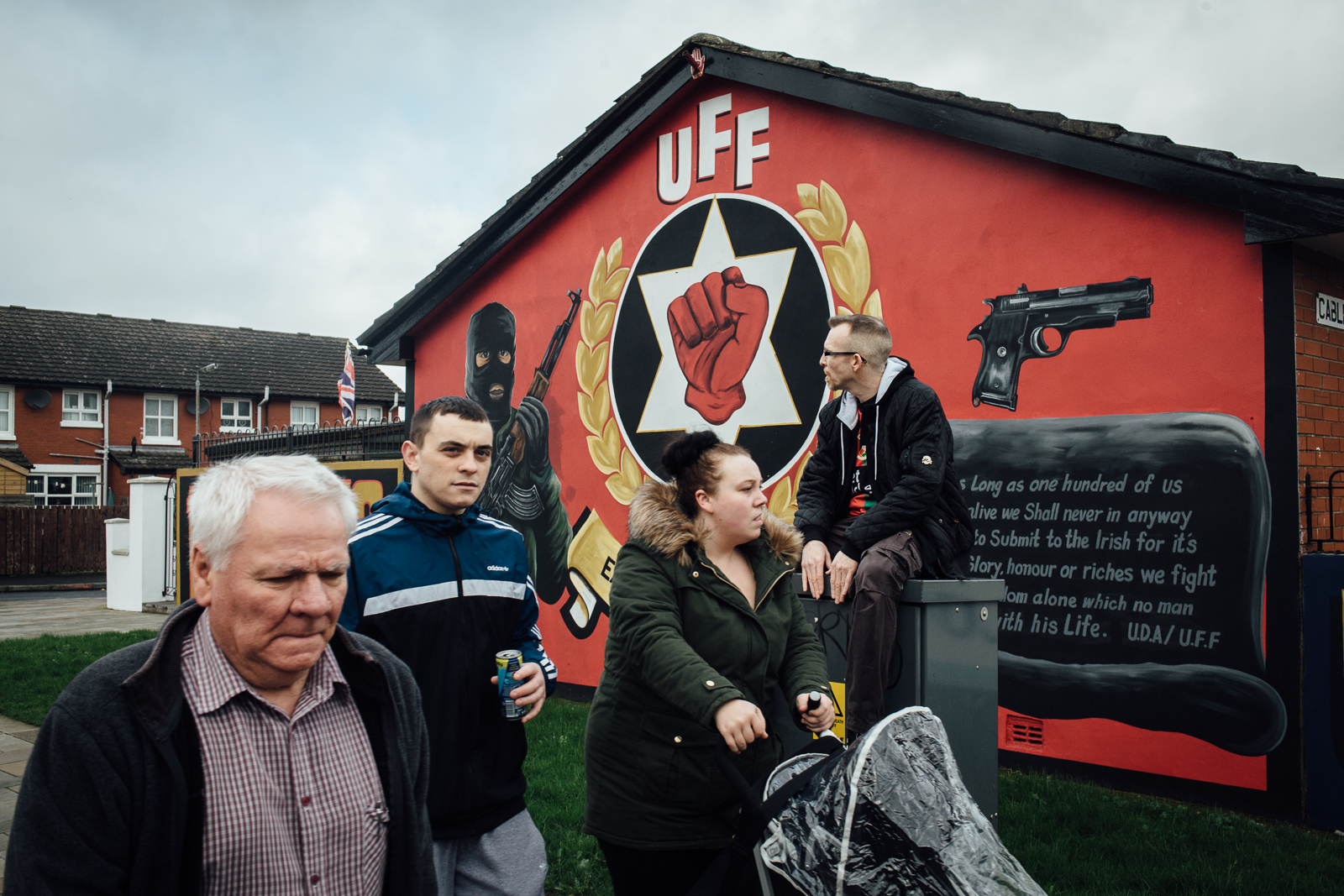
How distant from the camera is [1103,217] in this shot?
19.9 feet

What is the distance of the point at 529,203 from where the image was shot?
994cm

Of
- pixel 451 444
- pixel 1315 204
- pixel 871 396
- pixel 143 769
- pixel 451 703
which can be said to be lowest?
pixel 451 703

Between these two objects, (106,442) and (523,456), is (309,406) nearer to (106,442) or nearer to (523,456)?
(106,442)

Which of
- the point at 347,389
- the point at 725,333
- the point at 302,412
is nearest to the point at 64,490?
the point at 302,412

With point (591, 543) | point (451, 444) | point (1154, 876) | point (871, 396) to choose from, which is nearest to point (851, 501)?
point (871, 396)

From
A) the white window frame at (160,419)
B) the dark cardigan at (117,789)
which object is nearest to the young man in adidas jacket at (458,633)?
the dark cardigan at (117,789)

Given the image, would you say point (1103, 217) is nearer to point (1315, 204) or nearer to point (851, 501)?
point (1315, 204)

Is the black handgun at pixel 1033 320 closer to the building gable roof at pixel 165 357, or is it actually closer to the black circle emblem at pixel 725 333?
the black circle emblem at pixel 725 333

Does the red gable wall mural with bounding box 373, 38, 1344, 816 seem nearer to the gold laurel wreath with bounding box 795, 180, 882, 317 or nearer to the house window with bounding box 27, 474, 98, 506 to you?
the gold laurel wreath with bounding box 795, 180, 882, 317

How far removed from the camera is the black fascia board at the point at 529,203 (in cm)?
868

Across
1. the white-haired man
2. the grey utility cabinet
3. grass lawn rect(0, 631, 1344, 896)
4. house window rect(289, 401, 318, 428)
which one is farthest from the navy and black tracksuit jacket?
house window rect(289, 401, 318, 428)

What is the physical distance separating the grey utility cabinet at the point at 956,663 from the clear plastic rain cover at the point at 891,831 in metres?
1.46

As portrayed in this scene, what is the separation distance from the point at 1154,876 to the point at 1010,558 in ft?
7.83

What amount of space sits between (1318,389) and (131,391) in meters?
41.6
